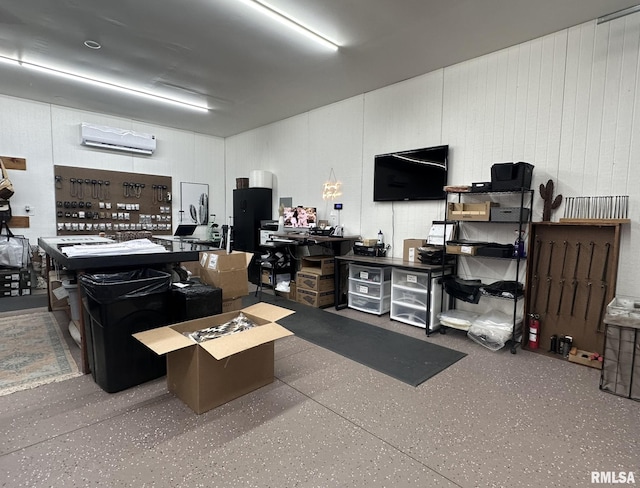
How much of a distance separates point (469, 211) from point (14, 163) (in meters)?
6.61

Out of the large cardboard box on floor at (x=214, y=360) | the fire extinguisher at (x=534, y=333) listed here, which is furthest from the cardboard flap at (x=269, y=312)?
the fire extinguisher at (x=534, y=333)

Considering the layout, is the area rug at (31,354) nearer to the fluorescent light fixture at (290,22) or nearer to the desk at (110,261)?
the desk at (110,261)

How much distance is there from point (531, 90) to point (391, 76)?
1.59m

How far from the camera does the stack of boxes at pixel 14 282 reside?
482cm

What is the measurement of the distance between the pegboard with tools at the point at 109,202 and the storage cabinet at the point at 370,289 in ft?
14.3

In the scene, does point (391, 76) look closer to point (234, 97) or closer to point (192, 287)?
point (234, 97)

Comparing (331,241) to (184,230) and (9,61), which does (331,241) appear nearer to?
(184,230)

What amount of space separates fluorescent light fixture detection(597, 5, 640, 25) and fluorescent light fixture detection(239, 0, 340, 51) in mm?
2305

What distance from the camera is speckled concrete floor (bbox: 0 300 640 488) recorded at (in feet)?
5.14

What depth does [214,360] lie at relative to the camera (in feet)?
6.79

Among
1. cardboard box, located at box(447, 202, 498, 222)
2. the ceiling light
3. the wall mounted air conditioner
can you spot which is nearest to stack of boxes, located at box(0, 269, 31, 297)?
the wall mounted air conditioner

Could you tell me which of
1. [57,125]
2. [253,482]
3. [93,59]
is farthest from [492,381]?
[57,125]

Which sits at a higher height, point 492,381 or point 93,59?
point 93,59

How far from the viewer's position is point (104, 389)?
227 centimetres
